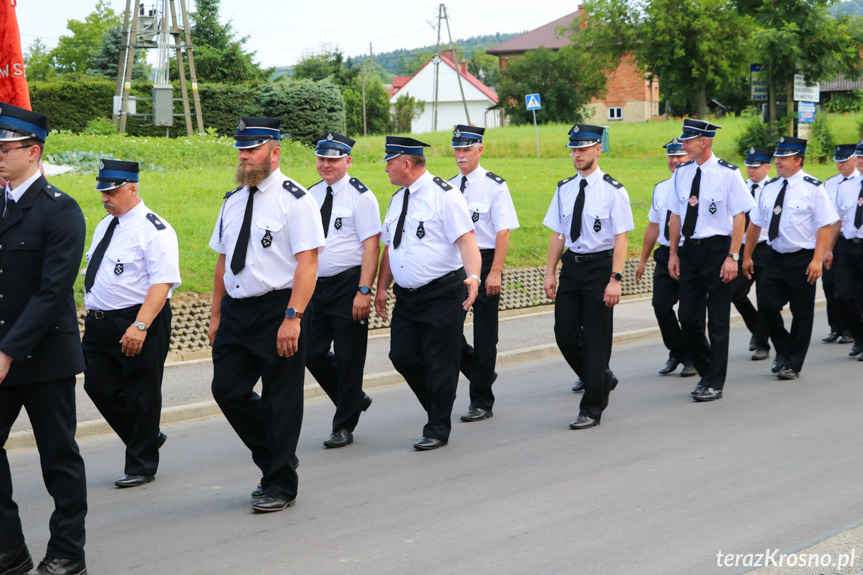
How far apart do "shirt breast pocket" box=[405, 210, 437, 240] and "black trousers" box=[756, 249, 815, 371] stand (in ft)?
15.2

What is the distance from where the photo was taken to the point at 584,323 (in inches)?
322

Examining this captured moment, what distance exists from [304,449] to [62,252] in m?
3.34

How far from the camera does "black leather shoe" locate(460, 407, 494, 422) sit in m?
8.50

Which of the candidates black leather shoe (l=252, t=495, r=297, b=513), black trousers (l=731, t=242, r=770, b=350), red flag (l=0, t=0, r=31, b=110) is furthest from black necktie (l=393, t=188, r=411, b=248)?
black trousers (l=731, t=242, r=770, b=350)

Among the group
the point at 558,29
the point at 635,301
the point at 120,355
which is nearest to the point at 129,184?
the point at 120,355

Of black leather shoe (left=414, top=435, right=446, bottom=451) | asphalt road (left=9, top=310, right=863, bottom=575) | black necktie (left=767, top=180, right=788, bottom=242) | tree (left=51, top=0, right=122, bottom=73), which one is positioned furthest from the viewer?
tree (left=51, top=0, right=122, bottom=73)

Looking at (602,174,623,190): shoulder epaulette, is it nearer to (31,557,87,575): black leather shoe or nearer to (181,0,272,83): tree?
(31,557,87,575): black leather shoe

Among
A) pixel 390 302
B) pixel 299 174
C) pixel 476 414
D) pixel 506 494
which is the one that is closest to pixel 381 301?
pixel 476 414

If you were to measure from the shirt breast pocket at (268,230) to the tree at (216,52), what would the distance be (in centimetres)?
5521

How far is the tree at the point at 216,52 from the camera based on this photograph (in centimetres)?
5928

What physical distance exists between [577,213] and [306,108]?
31200 mm

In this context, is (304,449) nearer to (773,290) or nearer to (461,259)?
(461,259)

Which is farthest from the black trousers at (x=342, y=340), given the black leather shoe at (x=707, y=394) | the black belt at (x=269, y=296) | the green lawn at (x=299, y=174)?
the green lawn at (x=299, y=174)

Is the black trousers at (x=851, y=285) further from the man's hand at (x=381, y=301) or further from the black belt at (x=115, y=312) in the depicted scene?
the black belt at (x=115, y=312)
